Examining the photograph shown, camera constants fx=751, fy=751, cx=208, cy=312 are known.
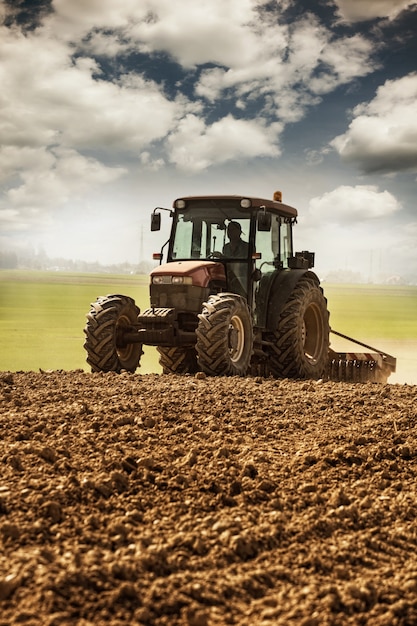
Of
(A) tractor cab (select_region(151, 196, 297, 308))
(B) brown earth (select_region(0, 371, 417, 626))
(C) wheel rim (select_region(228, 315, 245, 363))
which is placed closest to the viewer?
(B) brown earth (select_region(0, 371, 417, 626))

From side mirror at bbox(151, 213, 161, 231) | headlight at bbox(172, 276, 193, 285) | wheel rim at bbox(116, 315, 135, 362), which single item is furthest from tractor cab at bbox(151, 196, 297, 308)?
wheel rim at bbox(116, 315, 135, 362)

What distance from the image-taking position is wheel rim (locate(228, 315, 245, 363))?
10391mm

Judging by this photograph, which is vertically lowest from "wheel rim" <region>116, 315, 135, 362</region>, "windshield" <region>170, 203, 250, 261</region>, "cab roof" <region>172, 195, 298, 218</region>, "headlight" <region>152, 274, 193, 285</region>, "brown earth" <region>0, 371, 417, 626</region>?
"brown earth" <region>0, 371, 417, 626</region>

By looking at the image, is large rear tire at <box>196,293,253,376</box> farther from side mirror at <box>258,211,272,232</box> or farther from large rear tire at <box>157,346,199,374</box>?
large rear tire at <box>157,346,199,374</box>

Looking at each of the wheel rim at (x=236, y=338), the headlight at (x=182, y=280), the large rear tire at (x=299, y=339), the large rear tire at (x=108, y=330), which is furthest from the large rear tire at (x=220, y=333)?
the large rear tire at (x=108, y=330)

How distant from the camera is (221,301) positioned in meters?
10.1

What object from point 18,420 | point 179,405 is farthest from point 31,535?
point 179,405

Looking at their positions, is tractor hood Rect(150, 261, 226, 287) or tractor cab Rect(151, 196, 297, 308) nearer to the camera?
tractor hood Rect(150, 261, 226, 287)

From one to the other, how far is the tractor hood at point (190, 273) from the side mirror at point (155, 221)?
1.97 ft

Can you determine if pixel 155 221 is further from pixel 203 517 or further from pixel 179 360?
pixel 203 517

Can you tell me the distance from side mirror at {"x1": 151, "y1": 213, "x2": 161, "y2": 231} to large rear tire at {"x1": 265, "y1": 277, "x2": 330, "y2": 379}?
229 cm

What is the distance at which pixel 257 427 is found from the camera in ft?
21.4

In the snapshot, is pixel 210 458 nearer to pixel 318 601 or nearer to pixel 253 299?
pixel 318 601

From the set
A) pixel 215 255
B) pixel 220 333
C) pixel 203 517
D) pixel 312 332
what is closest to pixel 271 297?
pixel 215 255
